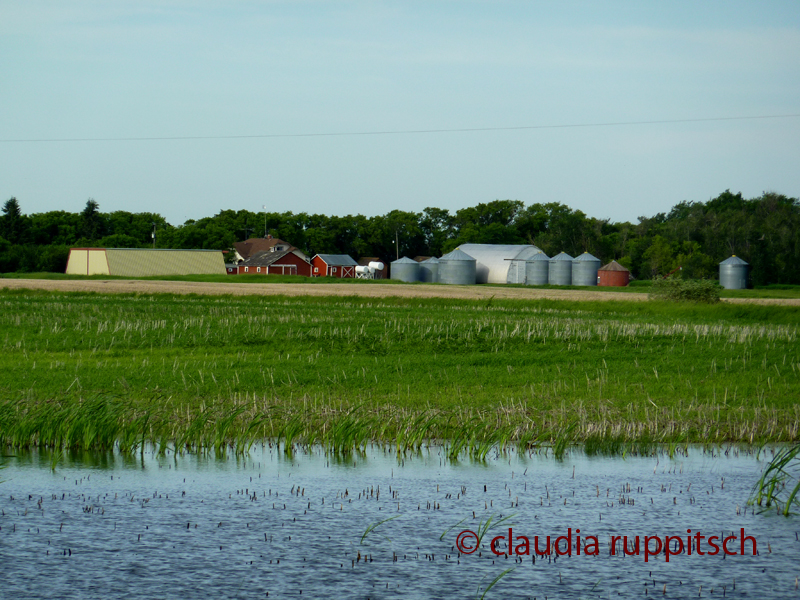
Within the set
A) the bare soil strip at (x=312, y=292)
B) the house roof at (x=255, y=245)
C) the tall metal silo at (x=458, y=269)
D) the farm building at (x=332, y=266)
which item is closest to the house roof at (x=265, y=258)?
the farm building at (x=332, y=266)

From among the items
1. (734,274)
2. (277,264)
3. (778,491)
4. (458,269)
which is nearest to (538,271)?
(458,269)

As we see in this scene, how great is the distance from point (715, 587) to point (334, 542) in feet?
13.1

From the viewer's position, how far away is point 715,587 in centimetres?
821

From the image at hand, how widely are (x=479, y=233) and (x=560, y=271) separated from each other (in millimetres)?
34388

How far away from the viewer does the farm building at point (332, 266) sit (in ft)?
462

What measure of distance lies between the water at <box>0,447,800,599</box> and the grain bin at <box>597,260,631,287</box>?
333 feet

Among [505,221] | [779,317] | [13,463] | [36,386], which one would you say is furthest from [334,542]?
[505,221]

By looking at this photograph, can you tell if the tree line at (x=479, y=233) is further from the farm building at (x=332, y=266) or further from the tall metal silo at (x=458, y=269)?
the tall metal silo at (x=458, y=269)

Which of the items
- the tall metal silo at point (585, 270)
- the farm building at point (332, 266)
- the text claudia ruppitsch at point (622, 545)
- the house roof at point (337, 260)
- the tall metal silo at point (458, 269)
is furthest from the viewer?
the house roof at point (337, 260)

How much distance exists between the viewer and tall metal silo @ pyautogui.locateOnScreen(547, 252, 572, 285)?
11581 cm

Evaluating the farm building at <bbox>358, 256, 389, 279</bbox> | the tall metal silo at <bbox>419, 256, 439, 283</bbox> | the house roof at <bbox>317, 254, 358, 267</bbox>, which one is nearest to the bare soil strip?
the tall metal silo at <bbox>419, 256, 439, 283</bbox>

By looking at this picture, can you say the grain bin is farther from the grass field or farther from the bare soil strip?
the grass field

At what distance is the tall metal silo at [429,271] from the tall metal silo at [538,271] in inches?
597

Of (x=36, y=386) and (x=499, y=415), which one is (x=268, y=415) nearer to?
(x=499, y=415)
